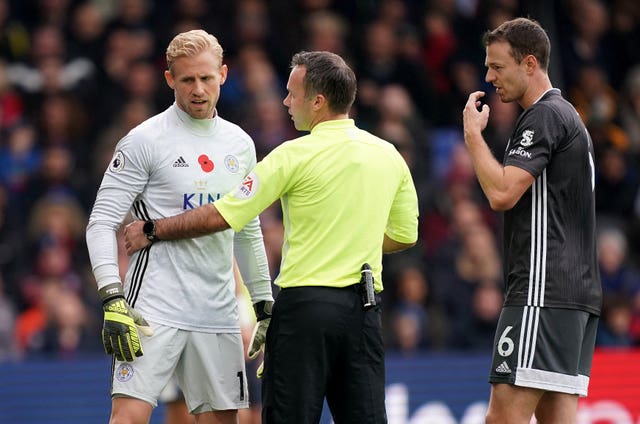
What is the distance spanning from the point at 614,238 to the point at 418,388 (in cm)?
292

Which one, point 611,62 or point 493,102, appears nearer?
point 493,102

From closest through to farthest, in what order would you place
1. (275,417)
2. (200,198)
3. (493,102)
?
(275,417) → (200,198) → (493,102)

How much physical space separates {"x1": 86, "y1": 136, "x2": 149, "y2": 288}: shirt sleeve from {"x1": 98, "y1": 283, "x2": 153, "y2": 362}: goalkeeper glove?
A: 81 millimetres

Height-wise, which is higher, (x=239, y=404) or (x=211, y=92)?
(x=211, y=92)

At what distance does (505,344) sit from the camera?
6.15 meters

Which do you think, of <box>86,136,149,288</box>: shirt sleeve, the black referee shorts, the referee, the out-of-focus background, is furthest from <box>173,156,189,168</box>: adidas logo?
the out-of-focus background

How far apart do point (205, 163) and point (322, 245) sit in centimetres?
86

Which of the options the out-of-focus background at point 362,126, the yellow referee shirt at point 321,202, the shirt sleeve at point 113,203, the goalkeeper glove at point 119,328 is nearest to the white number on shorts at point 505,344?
the yellow referee shirt at point 321,202

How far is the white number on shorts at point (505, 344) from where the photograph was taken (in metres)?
6.12

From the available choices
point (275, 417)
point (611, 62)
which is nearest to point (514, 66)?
point (275, 417)

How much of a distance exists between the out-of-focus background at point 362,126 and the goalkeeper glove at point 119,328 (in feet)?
12.7

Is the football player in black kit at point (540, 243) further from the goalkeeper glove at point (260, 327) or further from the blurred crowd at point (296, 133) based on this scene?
the blurred crowd at point (296, 133)

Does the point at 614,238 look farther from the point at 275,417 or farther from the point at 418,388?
the point at 275,417

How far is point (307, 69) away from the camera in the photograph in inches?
236
